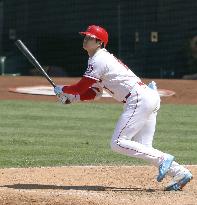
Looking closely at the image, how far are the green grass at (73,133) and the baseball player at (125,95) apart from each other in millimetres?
2785

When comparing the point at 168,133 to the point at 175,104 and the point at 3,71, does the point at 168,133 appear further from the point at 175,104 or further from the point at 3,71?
the point at 3,71

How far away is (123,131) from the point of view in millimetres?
8984

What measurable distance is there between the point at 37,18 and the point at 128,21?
17.8 ft

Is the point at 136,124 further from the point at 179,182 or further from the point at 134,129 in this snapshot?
the point at 179,182

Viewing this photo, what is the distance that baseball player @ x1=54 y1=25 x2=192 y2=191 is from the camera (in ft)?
29.2

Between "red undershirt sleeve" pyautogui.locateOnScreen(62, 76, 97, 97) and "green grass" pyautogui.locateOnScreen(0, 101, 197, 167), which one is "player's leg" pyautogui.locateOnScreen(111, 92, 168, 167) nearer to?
"red undershirt sleeve" pyautogui.locateOnScreen(62, 76, 97, 97)

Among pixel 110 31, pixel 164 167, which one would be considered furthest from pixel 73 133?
pixel 110 31

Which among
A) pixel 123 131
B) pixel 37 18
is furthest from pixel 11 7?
pixel 123 131

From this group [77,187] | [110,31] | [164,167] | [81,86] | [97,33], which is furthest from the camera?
[110,31]

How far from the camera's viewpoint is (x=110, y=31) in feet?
148

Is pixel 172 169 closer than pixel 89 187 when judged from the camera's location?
Yes

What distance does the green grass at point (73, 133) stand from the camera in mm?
12352

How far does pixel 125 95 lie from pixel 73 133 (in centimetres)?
673

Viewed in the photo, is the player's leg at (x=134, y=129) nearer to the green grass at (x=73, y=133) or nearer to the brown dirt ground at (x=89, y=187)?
the brown dirt ground at (x=89, y=187)
